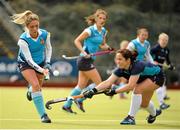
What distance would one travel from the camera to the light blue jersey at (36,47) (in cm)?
921

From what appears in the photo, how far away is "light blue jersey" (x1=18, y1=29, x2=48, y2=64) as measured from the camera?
363 inches

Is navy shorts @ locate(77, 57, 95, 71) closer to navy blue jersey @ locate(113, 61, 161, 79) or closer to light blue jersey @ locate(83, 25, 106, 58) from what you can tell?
light blue jersey @ locate(83, 25, 106, 58)

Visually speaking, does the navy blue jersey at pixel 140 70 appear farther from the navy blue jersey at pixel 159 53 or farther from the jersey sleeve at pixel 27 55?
the navy blue jersey at pixel 159 53

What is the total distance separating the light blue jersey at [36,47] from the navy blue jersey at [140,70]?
1074mm

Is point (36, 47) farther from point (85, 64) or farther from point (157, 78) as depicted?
point (85, 64)

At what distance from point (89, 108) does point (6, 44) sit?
10.0 meters

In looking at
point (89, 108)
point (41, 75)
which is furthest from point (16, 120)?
point (89, 108)

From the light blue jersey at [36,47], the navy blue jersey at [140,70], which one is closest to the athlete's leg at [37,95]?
the light blue jersey at [36,47]

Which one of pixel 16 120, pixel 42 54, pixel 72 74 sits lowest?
pixel 72 74

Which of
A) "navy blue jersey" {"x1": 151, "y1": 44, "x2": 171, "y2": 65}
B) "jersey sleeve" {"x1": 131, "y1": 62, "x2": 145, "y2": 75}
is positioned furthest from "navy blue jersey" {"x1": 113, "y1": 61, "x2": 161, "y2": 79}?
"navy blue jersey" {"x1": 151, "y1": 44, "x2": 171, "y2": 65}

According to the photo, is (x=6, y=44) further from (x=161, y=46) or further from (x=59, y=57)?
(x=161, y=46)

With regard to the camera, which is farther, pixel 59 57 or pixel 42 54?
pixel 59 57

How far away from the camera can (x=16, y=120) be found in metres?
9.57

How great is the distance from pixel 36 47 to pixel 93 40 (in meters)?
2.05
